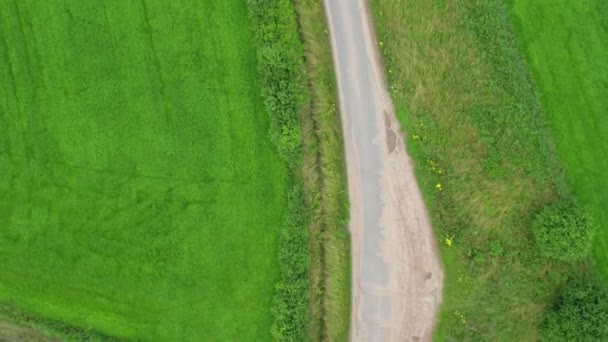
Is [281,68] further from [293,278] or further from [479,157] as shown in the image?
[479,157]

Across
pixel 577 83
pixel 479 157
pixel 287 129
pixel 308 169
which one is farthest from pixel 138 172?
pixel 577 83

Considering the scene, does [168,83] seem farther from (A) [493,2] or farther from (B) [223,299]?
(A) [493,2]

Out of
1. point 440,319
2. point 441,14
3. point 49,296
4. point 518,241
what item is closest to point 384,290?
point 440,319

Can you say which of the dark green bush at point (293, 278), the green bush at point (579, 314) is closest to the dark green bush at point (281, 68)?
the dark green bush at point (293, 278)

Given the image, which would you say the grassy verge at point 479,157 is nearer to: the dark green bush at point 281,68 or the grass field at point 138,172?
the dark green bush at point 281,68

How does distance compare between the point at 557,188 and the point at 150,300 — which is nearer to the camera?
the point at 557,188

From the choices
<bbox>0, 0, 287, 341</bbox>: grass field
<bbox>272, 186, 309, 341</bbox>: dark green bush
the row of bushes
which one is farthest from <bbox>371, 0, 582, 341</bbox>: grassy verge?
<bbox>0, 0, 287, 341</bbox>: grass field
